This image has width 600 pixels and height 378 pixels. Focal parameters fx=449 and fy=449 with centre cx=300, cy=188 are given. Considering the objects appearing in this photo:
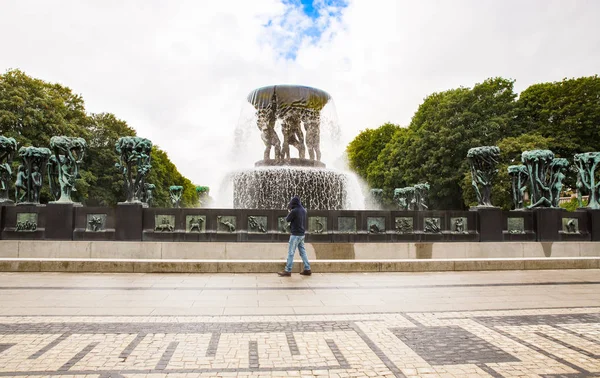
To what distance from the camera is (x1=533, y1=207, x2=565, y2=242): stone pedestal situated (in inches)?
548

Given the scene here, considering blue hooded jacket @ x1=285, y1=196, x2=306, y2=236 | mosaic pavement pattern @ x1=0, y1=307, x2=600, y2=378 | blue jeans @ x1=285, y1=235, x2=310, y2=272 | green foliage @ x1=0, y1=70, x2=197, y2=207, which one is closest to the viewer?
mosaic pavement pattern @ x1=0, y1=307, x2=600, y2=378

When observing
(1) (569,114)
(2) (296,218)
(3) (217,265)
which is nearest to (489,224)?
(2) (296,218)

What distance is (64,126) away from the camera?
114 feet

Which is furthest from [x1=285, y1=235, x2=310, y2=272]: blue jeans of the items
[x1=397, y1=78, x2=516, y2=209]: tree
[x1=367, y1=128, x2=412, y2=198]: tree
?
[x1=367, y1=128, x2=412, y2=198]: tree

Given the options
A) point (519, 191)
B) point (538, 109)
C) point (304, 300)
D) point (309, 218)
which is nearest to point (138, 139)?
point (309, 218)

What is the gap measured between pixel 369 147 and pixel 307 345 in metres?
56.2

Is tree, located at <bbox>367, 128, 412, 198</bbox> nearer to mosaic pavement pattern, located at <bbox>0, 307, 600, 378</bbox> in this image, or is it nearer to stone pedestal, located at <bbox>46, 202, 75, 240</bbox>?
stone pedestal, located at <bbox>46, 202, 75, 240</bbox>

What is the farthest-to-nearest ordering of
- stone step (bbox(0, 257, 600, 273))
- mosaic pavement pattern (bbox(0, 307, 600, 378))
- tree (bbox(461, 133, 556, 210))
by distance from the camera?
tree (bbox(461, 133, 556, 210)), stone step (bbox(0, 257, 600, 273)), mosaic pavement pattern (bbox(0, 307, 600, 378))

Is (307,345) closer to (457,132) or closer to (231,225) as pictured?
(231,225)

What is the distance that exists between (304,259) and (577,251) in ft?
30.3

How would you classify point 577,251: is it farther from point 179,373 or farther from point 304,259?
point 179,373

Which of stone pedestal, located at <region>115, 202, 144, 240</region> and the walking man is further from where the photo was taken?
stone pedestal, located at <region>115, 202, 144, 240</region>

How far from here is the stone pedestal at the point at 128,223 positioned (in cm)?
1238

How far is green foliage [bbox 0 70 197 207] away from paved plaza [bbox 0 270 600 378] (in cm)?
2717
